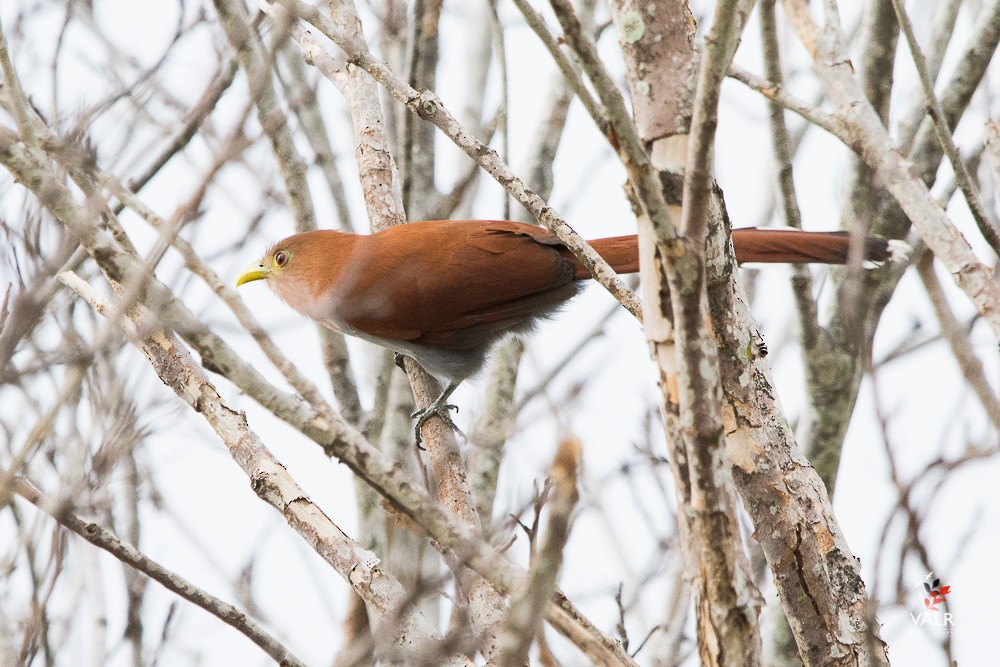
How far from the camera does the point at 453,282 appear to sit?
455 centimetres

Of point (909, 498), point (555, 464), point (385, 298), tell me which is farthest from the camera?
point (385, 298)

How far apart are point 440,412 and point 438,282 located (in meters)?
0.74

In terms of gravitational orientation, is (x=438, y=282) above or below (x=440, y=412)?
above

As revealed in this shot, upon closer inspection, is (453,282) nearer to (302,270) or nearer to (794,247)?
(302,270)

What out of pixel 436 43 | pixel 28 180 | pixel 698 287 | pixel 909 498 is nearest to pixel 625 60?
pixel 698 287

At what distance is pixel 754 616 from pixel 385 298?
3068 mm

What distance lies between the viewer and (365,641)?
66.6 inches

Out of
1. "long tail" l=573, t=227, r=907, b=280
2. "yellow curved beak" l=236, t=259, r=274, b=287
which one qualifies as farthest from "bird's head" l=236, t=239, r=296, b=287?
"long tail" l=573, t=227, r=907, b=280

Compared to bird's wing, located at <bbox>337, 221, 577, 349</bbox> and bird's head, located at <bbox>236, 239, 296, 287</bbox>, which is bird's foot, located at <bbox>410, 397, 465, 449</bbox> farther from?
bird's head, located at <bbox>236, 239, 296, 287</bbox>

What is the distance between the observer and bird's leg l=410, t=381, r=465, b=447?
3.92 metres

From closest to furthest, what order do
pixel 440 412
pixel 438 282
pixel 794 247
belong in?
1. pixel 794 247
2. pixel 440 412
3. pixel 438 282

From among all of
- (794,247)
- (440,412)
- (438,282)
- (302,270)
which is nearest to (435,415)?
(440,412)

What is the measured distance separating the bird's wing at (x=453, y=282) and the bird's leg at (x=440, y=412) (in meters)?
0.30

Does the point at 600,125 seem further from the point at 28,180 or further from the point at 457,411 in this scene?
the point at 457,411
